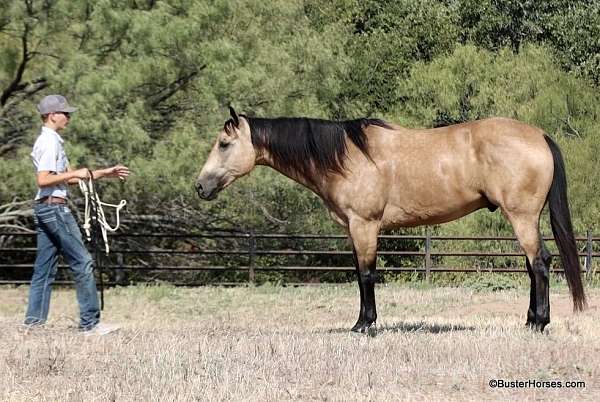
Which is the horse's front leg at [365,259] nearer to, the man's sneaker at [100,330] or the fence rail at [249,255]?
the man's sneaker at [100,330]

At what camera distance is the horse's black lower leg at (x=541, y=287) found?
28.7 feet

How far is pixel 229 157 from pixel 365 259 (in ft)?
5.42

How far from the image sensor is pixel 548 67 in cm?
2377

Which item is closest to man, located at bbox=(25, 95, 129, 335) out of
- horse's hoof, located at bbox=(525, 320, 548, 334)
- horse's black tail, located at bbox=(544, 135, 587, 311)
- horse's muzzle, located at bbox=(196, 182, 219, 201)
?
horse's muzzle, located at bbox=(196, 182, 219, 201)

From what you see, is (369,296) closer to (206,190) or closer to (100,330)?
(206,190)

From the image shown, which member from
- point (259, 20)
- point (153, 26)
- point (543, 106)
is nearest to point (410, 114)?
point (543, 106)

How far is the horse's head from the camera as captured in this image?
9273 millimetres

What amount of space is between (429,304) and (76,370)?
9.15 metres

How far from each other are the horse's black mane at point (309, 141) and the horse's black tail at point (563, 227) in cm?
166

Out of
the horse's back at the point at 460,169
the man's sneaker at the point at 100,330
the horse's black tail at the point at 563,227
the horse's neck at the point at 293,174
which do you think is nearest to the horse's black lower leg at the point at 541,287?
the horse's black tail at the point at 563,227

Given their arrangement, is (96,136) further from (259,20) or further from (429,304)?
(429,304)

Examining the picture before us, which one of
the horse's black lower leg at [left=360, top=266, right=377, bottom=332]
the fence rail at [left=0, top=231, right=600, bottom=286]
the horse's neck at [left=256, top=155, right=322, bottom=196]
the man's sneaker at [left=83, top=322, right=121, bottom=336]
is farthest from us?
the fence rail at [left=0, top=231, right=600, bottom=286]

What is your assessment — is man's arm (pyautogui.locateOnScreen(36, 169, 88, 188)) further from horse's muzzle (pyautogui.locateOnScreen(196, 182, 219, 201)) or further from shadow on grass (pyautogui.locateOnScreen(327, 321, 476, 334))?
shadow on grass (pyautogui.locateOnScreen(327, 321, 476, 334))

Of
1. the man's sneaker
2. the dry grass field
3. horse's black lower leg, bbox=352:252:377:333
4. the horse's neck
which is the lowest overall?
the dry grass field
